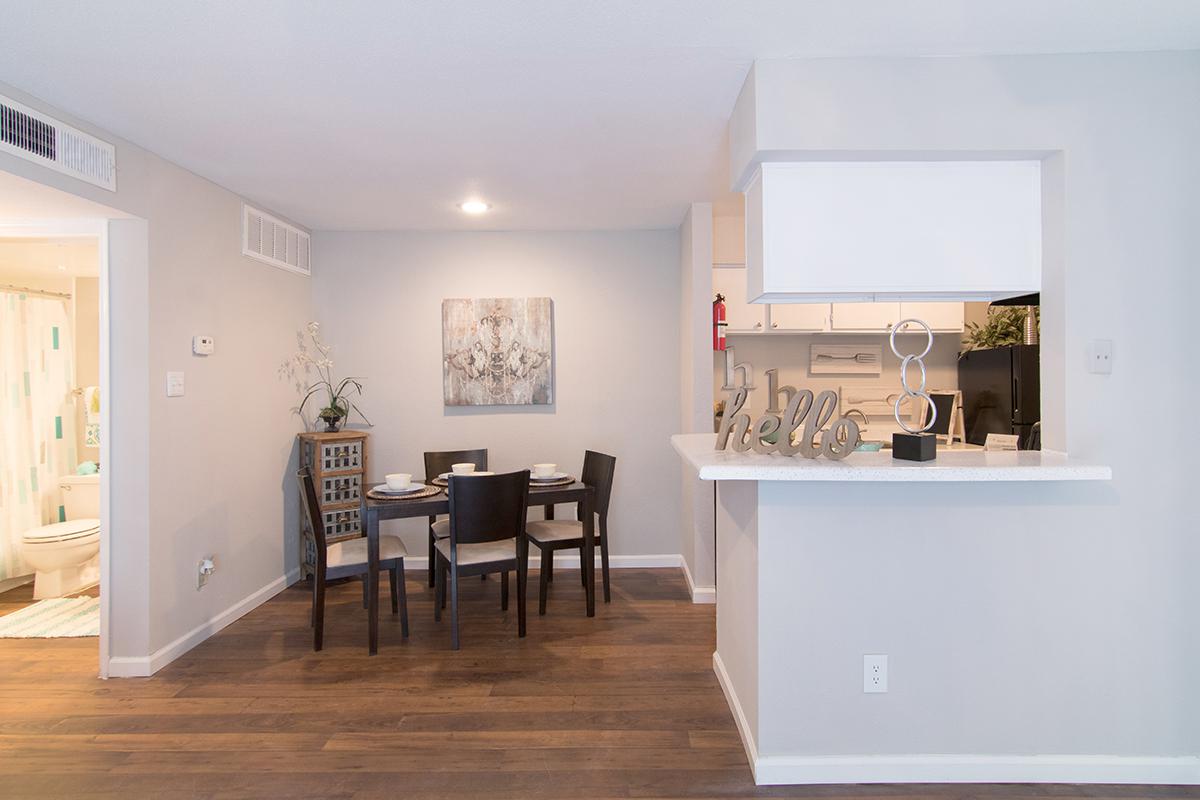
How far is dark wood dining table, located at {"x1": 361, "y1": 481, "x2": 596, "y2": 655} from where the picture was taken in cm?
332

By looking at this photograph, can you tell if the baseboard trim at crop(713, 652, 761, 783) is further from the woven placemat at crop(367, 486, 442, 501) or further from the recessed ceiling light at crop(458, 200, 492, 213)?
the recessed ceiling light at crop(458, 200, 492, 213)

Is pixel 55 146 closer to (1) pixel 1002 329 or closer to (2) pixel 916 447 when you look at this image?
(2) pixel 916 447

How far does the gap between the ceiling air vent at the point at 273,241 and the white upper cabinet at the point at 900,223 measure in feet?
9.99

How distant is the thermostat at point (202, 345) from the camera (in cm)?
347

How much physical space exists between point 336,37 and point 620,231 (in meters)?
2.83

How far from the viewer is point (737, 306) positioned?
4660mm

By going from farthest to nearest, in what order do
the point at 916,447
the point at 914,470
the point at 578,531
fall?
the point at 578,531 < the point at 916,447 < the point at 914,470

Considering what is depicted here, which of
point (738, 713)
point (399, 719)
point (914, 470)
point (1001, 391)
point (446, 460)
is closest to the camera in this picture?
point (914, 470)

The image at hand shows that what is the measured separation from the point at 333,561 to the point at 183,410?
3.39 feet

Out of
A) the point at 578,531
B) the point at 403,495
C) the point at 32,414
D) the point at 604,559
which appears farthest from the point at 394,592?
the point at 32,414

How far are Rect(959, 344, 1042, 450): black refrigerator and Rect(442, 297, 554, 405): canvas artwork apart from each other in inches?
111

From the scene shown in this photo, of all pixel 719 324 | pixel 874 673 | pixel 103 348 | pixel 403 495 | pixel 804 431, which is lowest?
pixel 874 673

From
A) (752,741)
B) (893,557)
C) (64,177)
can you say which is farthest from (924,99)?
(64,177)

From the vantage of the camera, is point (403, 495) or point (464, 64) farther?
point (403, 495)
